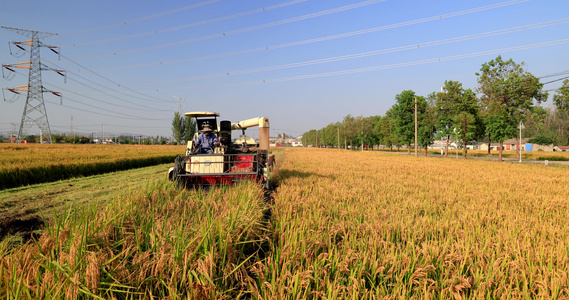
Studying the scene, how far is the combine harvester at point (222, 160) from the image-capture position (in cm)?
704

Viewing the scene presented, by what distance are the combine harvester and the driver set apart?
3 cm

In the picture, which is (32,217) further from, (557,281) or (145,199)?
(557,281)

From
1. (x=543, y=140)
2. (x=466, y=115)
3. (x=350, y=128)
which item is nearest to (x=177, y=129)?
(x=350, y=128)

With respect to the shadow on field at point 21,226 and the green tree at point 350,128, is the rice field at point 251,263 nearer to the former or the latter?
the shadow on field at point 21,226

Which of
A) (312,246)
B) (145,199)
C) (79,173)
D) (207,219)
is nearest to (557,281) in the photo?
(312,246)

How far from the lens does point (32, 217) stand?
6.17 metres

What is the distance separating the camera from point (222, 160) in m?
7.86

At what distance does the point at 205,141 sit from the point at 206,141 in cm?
4

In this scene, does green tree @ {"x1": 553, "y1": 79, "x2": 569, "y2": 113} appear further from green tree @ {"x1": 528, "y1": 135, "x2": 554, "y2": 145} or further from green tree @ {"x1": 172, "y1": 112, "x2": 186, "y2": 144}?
green tree @ {"x1": 172, "y1": 112, "x2": 186, "y2": 144}

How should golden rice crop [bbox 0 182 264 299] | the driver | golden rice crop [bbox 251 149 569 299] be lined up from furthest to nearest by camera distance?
the driver
golden rice crop [bbox 251 149 569 299]
golden rice crop [bbox 0 182 264 299]

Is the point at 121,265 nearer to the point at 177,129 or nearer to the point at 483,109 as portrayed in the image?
the point at 483,109

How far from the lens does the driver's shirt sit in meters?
8.12

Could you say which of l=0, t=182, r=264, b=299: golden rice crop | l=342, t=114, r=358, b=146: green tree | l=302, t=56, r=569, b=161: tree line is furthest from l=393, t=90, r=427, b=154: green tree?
l=0, t=182, r=264, b=299: golden rice crop

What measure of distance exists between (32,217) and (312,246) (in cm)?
727
